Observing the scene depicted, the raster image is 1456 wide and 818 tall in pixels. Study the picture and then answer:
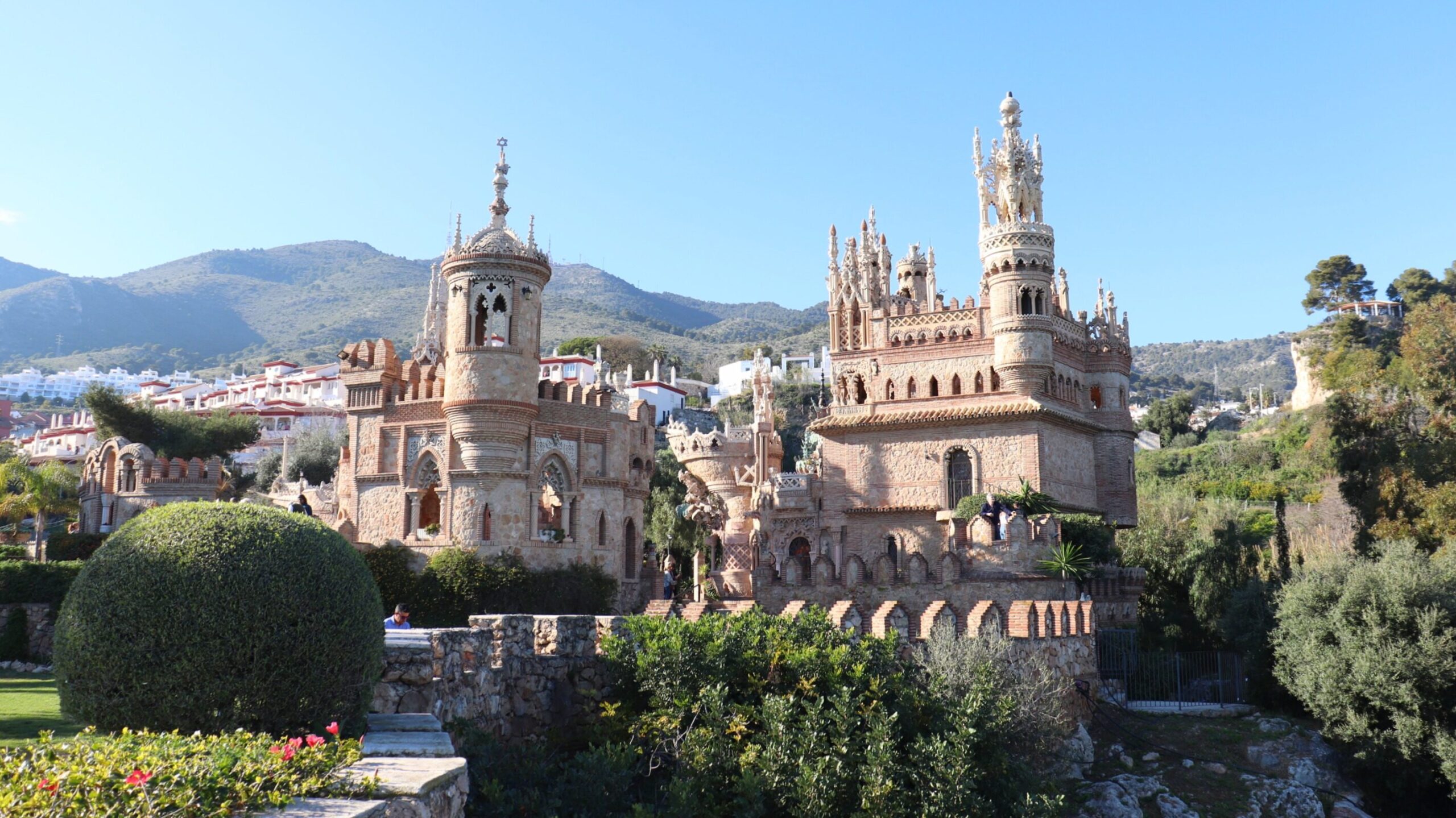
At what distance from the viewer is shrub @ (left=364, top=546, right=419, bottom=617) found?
28.0m

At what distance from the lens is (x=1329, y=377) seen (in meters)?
48.8

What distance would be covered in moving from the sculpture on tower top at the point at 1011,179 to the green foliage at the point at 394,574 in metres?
18.3

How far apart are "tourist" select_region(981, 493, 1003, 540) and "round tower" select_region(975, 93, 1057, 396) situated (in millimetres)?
5418

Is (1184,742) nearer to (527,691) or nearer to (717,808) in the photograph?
(717,808)

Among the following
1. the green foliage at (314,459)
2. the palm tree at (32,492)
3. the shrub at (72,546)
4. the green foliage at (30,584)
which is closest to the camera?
the green foliage at (30,584)

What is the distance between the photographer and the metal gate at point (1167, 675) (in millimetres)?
25125

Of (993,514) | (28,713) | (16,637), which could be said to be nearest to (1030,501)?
(993,514)

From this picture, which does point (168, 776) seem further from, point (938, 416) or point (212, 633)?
point (938, 416)

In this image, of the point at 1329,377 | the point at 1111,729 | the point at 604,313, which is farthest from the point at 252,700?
the point at 604,313

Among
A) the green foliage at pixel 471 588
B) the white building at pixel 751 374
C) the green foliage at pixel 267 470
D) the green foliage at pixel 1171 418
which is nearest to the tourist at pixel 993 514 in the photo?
the green foliage at pixel 471 588

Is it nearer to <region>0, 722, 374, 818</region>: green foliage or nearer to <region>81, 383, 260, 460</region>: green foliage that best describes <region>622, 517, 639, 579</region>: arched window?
<region>0, 722, 374, 818</region>: green foliage

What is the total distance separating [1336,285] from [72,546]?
78502mm

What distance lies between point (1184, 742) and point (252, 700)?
705 inches

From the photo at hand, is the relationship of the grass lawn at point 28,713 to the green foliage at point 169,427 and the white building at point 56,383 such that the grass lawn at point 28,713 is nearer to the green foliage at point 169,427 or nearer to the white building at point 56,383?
the green foliage at point 169,427
